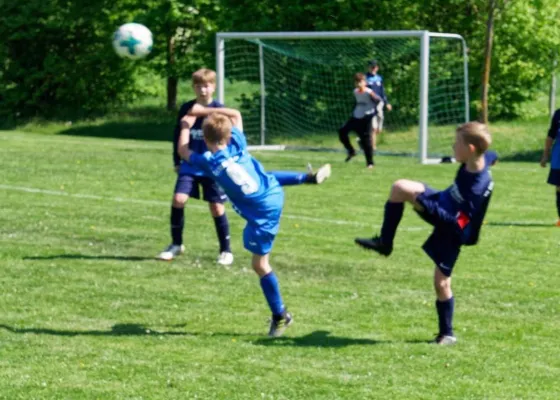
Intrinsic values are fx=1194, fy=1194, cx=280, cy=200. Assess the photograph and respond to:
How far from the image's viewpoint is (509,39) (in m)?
33.0

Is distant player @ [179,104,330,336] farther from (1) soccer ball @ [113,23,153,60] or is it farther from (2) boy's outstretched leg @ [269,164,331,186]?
(1) soccer ball @ [113,23,153,60]

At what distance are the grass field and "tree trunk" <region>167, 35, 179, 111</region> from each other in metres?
20.2

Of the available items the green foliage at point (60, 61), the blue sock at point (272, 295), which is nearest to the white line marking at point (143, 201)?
the blue sock at point (272, 295)

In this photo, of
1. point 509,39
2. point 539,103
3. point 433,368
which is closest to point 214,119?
point 433,368

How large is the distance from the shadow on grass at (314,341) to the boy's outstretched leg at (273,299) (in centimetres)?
10

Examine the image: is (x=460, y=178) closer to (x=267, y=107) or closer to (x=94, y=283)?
(x=94, y=283)

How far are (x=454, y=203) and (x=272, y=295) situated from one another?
151cm

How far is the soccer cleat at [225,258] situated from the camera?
11.7 metres

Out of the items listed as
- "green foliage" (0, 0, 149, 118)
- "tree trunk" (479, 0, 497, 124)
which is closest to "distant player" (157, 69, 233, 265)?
"tree trunk" (479, 0, 497, 124)

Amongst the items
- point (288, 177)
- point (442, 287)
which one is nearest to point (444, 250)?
point (442, 287)

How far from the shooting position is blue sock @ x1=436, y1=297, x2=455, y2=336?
8.32m

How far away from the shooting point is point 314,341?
8445mm

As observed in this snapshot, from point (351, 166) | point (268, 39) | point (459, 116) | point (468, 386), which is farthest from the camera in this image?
point (268, 39)

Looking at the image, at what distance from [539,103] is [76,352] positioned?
100.0ft
